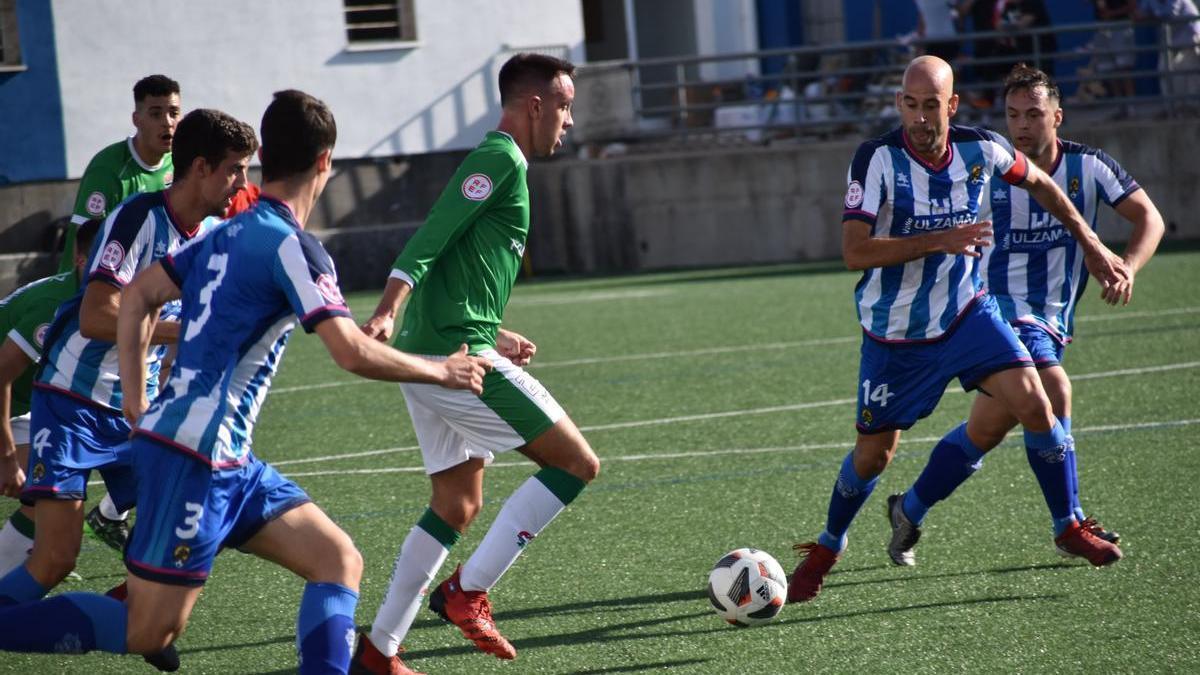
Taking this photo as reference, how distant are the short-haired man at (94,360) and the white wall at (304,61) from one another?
605 inches

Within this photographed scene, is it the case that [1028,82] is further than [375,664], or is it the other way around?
[1028,82]

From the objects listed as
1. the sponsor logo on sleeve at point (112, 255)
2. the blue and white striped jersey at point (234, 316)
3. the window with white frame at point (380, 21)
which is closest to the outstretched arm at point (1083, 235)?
the blue and white striped jersey at point (234, 316)

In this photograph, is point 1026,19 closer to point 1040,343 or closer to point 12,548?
point 1040,343

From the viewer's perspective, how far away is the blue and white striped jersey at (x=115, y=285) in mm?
4629

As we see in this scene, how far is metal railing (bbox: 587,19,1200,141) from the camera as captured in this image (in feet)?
Result: 61.0

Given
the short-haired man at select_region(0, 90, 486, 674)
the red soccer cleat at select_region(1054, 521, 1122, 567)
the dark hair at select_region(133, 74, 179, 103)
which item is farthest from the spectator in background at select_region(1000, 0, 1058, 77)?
the short-haired man at select_region(0, 90, 486, 674)

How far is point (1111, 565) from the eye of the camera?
550 centimetres

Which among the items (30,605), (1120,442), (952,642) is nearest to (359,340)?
(30,605)

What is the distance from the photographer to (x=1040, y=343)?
6.05 meters

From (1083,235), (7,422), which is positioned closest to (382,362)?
(7,422)

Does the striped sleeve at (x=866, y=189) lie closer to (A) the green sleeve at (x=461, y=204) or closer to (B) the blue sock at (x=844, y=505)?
(B) the blue sock at (x=844, y=505)

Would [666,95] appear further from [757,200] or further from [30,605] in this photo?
[30,605]

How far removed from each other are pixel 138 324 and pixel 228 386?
1.24 feet

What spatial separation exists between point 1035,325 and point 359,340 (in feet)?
11.3
